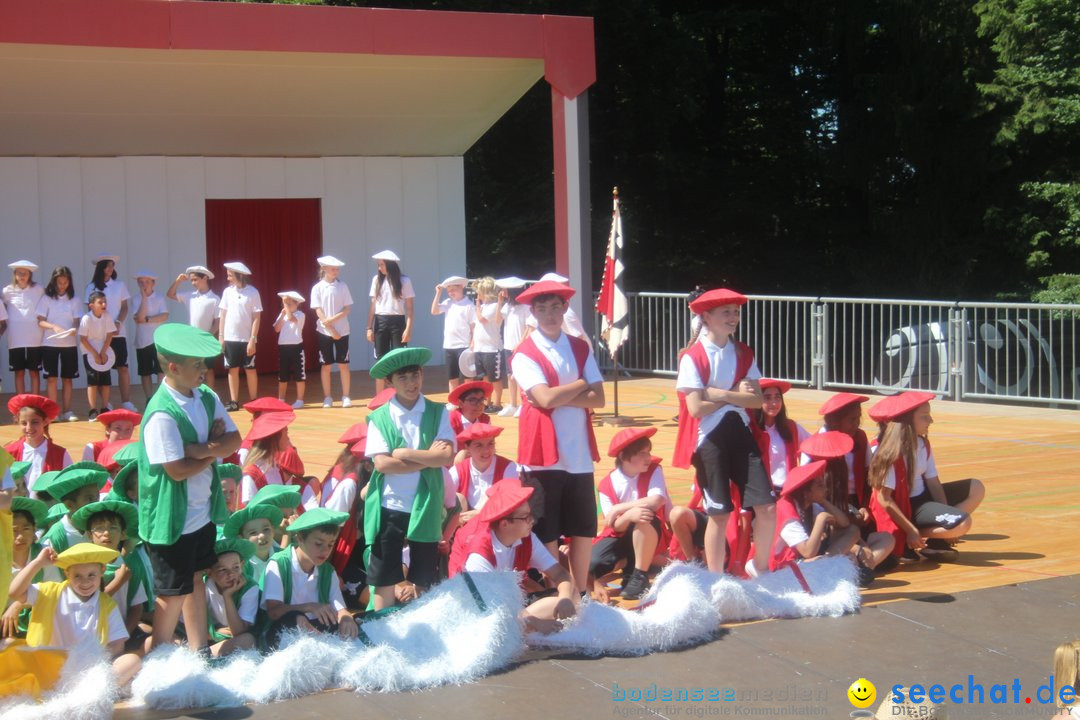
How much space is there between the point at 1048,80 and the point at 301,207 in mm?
12591

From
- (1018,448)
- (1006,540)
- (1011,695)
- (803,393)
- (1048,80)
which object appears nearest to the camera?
(1011,695)

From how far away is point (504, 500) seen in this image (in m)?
6.01

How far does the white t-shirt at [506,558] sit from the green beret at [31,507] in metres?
1.95

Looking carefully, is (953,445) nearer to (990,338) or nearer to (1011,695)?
(990,338)

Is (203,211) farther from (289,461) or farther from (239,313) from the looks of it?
(289,461)

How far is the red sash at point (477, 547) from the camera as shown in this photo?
19.9ft

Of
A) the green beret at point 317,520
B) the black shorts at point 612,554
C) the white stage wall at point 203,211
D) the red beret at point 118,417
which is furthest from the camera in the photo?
the white stage wall at point 203,211

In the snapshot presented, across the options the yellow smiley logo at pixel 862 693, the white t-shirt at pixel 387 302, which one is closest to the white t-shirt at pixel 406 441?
the yellow smiley logo at pixel 862 693

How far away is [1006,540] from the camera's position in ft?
26.1

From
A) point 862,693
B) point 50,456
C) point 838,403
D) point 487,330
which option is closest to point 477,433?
point 838,403

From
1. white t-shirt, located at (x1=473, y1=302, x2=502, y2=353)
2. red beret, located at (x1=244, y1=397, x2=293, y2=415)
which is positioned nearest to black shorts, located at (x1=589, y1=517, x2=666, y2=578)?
red beret, located at (x1=244, y1=397, x2=293, y2=415)

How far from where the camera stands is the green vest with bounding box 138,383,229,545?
5.34 meters

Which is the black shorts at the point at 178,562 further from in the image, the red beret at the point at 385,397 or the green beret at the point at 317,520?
Answer: the red beret at the point at 385,397

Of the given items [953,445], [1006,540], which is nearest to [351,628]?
[1006,540]
